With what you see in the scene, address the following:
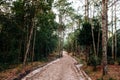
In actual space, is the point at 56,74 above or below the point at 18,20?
below

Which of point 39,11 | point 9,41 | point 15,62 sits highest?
point 39,11

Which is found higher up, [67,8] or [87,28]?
[67,8]

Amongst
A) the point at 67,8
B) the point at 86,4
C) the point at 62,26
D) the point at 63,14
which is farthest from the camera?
the point at 62,26

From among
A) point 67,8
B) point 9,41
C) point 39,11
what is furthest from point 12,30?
point 67,8

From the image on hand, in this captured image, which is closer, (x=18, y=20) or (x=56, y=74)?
(x=56, y=74)

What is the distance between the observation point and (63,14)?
6562 cm

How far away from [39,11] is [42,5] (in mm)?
784

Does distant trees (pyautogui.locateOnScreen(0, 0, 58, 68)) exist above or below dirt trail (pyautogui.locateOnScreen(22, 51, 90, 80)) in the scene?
above

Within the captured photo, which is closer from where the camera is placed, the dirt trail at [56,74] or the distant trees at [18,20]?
the dirt trail at [56,74]

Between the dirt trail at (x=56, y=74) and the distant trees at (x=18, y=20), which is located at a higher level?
the distant trees at (x=18, y=20)

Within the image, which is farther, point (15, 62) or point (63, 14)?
point (63, 14)

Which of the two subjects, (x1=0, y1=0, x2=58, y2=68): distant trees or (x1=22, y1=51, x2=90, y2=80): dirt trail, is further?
(x1=0, y1=0, x2=58, y2=68): distant trees

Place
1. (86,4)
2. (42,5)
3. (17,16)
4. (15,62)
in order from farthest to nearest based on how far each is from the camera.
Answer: (15,62) < (86,4) < (17,16) < (42,5)

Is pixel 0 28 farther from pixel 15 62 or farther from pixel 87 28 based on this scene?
pixel 87 28
